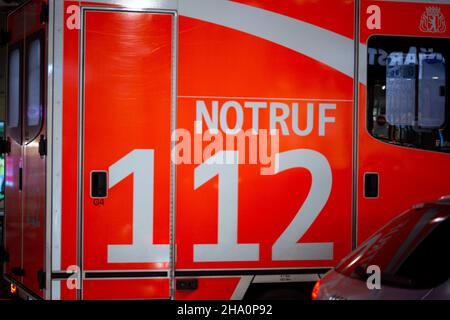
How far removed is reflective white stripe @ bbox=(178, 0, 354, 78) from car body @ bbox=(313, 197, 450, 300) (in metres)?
1.70

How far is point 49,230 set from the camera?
4.70 m

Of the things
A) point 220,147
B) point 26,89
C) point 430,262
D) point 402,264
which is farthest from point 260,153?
point 26,89

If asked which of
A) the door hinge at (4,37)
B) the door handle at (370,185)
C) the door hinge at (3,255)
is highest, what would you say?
the door hinge at (4,37)

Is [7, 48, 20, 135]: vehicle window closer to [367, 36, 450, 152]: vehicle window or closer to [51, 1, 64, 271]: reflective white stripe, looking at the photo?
[51, 1, 64, 271]: reflective white stripe

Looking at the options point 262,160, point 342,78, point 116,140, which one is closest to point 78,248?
point 116,140

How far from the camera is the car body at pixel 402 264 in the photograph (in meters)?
3.14

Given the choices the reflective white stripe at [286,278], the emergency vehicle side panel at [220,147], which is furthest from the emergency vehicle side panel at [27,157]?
the reflective white stripe at [286,278]

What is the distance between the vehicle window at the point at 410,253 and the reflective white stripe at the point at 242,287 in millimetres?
1289

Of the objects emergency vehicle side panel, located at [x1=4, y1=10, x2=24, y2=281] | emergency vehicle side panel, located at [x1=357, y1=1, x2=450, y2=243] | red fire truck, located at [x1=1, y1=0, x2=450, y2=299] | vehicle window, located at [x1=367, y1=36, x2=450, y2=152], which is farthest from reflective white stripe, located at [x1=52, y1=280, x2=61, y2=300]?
vehicle window, located at [x1=367, y1=36, x2=450, y2=152]

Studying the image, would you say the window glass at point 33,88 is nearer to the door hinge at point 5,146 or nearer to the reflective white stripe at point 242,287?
the door hinge at point 5,146

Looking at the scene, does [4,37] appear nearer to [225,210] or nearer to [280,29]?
[280,29]

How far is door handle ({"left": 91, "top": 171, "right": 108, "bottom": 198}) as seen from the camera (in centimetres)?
473

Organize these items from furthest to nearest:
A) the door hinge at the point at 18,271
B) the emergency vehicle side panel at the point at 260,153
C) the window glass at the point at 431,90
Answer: the door hinge at the point at 18,271
the window glass at the point at 431,90
the emergency vehicle side panel at the point at 260,153
